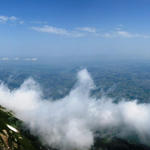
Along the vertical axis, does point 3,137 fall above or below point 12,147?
above
